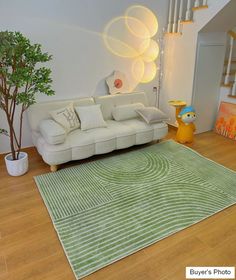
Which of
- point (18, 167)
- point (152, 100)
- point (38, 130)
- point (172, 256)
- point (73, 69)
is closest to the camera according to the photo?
point (172, 256)

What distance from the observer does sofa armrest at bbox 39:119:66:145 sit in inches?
107

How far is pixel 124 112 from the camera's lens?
3543mm

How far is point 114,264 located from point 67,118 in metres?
1.91

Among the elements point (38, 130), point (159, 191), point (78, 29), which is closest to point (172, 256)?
point (159, 191)

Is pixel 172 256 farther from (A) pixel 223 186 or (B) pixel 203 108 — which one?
(B) pixel 203 108

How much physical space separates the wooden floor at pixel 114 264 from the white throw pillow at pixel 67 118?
3.32 ft

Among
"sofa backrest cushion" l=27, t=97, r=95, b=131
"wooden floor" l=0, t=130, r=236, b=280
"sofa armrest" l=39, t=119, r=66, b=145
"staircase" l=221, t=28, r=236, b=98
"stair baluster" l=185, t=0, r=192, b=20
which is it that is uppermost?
"stair baluster" l=185, t=0, r=192, b=20

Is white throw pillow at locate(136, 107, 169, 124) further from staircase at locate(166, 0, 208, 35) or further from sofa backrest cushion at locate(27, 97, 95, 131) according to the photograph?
staircase at locate(166, 0, 208, 35)

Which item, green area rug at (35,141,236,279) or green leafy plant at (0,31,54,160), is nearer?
green area rug at (35,141,236,279)

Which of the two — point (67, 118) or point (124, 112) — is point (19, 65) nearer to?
point (67, 118)

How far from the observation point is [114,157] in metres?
3.27

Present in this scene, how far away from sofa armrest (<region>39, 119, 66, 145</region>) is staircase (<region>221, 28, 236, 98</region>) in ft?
9.13

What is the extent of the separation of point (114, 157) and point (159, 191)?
0.95 meters

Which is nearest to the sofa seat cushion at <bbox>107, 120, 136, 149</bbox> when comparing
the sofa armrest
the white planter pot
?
the sofa armrest
